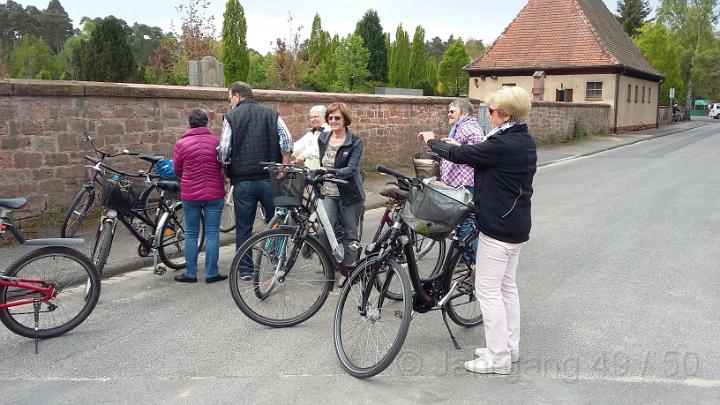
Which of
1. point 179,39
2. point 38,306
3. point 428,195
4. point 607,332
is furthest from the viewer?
point 179,39

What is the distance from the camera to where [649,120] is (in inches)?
1713

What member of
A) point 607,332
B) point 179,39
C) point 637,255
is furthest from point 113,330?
point 179,39

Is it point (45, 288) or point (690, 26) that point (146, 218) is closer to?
point (45, 288)

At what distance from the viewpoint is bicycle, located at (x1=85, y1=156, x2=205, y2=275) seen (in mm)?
6113

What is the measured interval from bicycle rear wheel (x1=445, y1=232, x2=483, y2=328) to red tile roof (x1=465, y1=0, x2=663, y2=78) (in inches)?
1294

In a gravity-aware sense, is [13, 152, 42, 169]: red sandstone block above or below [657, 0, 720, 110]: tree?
below

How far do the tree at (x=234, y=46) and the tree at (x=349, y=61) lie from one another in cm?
437

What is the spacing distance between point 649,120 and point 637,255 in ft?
130

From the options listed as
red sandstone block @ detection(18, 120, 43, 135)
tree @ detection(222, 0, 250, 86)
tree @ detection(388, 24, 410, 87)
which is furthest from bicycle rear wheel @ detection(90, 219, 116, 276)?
tree @ detection(388, 24, 410, 87)

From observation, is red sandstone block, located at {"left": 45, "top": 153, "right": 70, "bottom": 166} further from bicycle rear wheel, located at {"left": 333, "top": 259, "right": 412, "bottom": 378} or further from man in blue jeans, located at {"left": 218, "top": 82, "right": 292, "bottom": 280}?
bicycle rear wheel, located at {"left": 333, "top": 259, "right": 412, "bottom": 378}

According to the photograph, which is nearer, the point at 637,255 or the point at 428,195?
the point at 428,195

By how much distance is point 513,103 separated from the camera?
13.3 feet

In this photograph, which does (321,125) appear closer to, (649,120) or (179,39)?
(179,39)

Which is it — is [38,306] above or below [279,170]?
below
